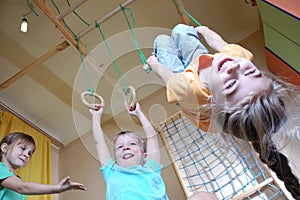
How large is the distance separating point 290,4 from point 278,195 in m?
0.84

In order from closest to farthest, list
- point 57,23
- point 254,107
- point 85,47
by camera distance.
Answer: point 254,107, point 57,23, point 85,47

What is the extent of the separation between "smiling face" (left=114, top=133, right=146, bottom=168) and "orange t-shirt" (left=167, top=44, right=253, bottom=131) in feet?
1.05

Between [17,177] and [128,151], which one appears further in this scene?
[128,151]

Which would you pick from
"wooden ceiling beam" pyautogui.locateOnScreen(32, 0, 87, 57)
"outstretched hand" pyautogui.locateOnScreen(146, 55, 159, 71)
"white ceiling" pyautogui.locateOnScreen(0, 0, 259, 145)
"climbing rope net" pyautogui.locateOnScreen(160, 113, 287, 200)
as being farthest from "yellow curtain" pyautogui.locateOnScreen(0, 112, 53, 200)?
"outstretched hand" pyautogui.locateOnScreen(146, 55, 159, 71)

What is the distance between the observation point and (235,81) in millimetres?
779

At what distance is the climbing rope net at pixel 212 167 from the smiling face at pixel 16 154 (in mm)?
823

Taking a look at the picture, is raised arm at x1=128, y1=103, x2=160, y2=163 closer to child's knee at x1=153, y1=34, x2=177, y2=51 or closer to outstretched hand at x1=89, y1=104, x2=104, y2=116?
outstretched hand at x1=89, y1=104, x2=104, y2=116

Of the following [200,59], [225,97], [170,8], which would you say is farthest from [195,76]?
[170,8]

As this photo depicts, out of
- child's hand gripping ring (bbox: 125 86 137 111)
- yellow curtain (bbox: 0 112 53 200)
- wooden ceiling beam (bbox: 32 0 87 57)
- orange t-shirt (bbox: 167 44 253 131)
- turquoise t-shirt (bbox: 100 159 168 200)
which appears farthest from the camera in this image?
yellow curtain (bbox: 0 112 53 200)

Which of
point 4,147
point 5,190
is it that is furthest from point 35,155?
point 5,190

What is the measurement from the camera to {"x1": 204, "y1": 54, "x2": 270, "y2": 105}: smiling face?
765mm

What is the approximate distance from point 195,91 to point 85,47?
107 centimetres

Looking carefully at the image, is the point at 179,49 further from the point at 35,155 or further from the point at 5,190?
the point at 35,155

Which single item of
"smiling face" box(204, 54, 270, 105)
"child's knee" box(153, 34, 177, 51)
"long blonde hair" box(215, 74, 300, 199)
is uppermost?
"child's knee" box(153, 34, 177, 51)
